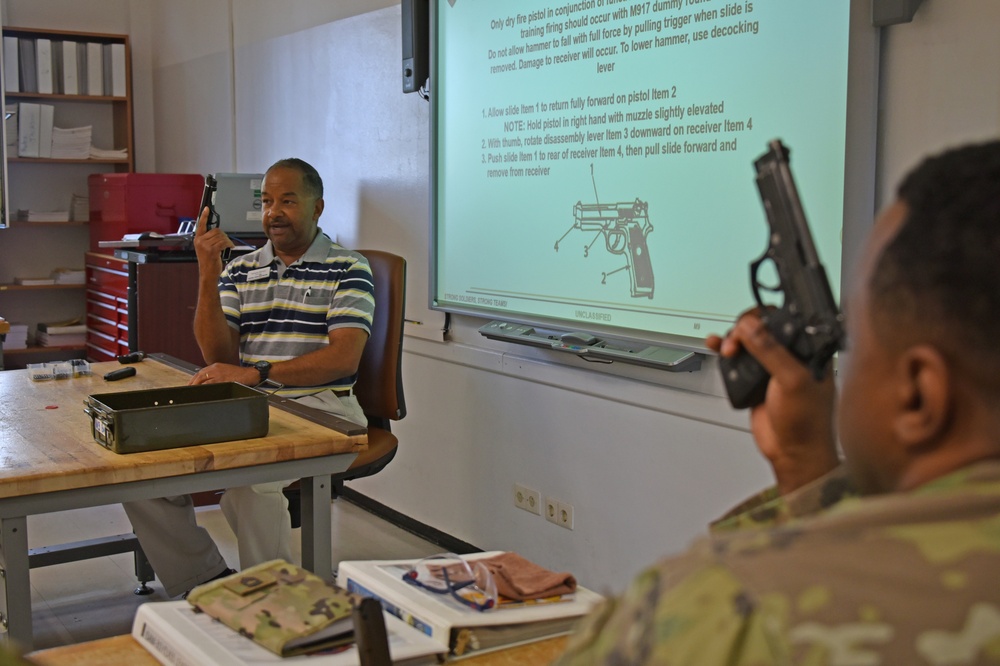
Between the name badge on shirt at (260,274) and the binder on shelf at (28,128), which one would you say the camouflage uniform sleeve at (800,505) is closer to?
the name badge on shirt at (260,274)

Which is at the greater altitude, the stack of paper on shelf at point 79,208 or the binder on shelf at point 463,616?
the stack of paper on shelf at point 79,208

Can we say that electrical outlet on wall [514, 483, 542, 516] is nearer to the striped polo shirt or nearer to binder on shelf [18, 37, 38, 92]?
the striped polo shirt

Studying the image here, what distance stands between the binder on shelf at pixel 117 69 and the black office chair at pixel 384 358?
366 centimetres

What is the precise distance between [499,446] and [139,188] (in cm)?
272

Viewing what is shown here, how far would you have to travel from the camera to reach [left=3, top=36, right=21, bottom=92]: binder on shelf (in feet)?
19.2

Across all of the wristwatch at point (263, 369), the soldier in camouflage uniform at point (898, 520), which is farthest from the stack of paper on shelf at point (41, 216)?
the soldier in camouflage uniform at point (898, 520)

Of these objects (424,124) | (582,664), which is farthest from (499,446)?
(582,664)

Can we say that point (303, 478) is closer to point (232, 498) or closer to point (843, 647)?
point (232, 498)

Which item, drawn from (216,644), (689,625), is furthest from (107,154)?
(689,625)

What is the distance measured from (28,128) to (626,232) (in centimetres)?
443

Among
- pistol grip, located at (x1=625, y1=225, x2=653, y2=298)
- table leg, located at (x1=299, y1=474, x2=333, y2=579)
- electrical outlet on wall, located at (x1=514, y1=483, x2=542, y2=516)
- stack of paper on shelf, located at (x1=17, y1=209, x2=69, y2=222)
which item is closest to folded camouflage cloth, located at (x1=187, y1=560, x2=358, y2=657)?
table leg, located at (x1=299, y1=474, x2=333, y2=579)

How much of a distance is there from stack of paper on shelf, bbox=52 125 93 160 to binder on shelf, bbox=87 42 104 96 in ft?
0.76

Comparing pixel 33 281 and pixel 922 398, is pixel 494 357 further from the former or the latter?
pixel 33 281

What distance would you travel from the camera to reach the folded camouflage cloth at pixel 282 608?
120 centimetres
